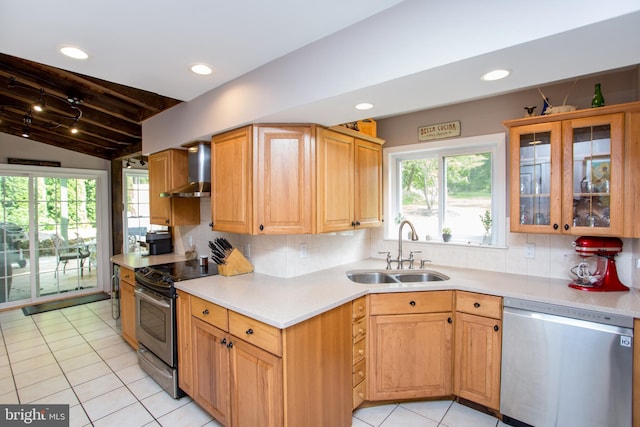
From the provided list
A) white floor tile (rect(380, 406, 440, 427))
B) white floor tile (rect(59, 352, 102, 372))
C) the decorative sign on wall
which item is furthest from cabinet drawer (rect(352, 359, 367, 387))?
white floor tile (rect(59, 352, 102, 372))

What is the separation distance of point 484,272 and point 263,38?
7.97 ft

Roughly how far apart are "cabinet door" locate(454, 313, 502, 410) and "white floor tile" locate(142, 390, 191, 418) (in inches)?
81.8

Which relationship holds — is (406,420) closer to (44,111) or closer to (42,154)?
(44,111)

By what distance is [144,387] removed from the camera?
99.8 inches

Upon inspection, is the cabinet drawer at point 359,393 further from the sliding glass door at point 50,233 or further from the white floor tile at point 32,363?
the sliding glass door at point 50,233

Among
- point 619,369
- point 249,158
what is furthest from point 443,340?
point 249,158

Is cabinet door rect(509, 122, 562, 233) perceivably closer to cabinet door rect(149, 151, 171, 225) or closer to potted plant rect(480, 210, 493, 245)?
potted plant rect(480, 210, 493, 245)

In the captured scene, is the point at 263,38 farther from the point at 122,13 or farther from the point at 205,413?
the point at 205,413

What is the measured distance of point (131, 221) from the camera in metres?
5.57

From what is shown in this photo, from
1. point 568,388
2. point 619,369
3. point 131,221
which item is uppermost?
point 131,221

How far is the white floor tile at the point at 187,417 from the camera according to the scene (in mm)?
2098

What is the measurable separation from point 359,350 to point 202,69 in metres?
2.24

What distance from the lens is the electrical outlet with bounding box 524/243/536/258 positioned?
96.3 inches

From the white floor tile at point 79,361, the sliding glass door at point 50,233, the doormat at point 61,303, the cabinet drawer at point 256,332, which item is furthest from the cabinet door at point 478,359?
the sliding glass door at point 50,233
